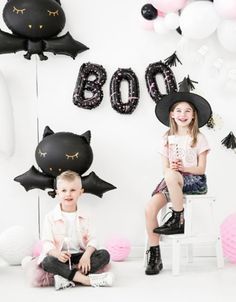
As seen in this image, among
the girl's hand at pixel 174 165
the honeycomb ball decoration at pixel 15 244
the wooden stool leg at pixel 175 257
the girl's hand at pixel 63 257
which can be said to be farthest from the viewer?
the honeycomb ball decoration at pixel 15 244

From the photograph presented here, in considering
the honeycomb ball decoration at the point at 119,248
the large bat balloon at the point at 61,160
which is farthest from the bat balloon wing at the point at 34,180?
the honeycomb ball decoration at the point at 119,248

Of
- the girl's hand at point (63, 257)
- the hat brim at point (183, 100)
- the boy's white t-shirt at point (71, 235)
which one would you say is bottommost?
the girl's hand at point (63, 257)

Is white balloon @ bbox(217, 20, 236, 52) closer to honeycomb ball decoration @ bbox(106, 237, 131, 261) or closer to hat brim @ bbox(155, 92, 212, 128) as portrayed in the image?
hat brim @ bbox(155, 92, 212, 128)

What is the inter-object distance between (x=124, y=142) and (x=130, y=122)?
0.14 metres

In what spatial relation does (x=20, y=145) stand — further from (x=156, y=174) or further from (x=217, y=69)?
(x=217, y=69)

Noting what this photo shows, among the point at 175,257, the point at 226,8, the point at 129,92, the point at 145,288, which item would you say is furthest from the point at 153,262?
the point at 226,8

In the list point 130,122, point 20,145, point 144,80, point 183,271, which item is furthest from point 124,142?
point 183,271

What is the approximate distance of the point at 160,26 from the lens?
3.54 metres

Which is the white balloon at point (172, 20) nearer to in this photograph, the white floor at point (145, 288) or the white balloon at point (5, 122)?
the white balloon at point (5, 122)

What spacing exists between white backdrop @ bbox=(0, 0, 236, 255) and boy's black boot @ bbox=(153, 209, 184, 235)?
0.57 metres

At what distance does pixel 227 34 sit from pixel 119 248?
5.02ft

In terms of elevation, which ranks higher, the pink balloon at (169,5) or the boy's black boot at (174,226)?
A: the pink balloon at (169,5)

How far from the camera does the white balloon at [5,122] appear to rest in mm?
3402

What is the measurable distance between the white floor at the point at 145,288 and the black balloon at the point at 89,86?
1.13 metres
